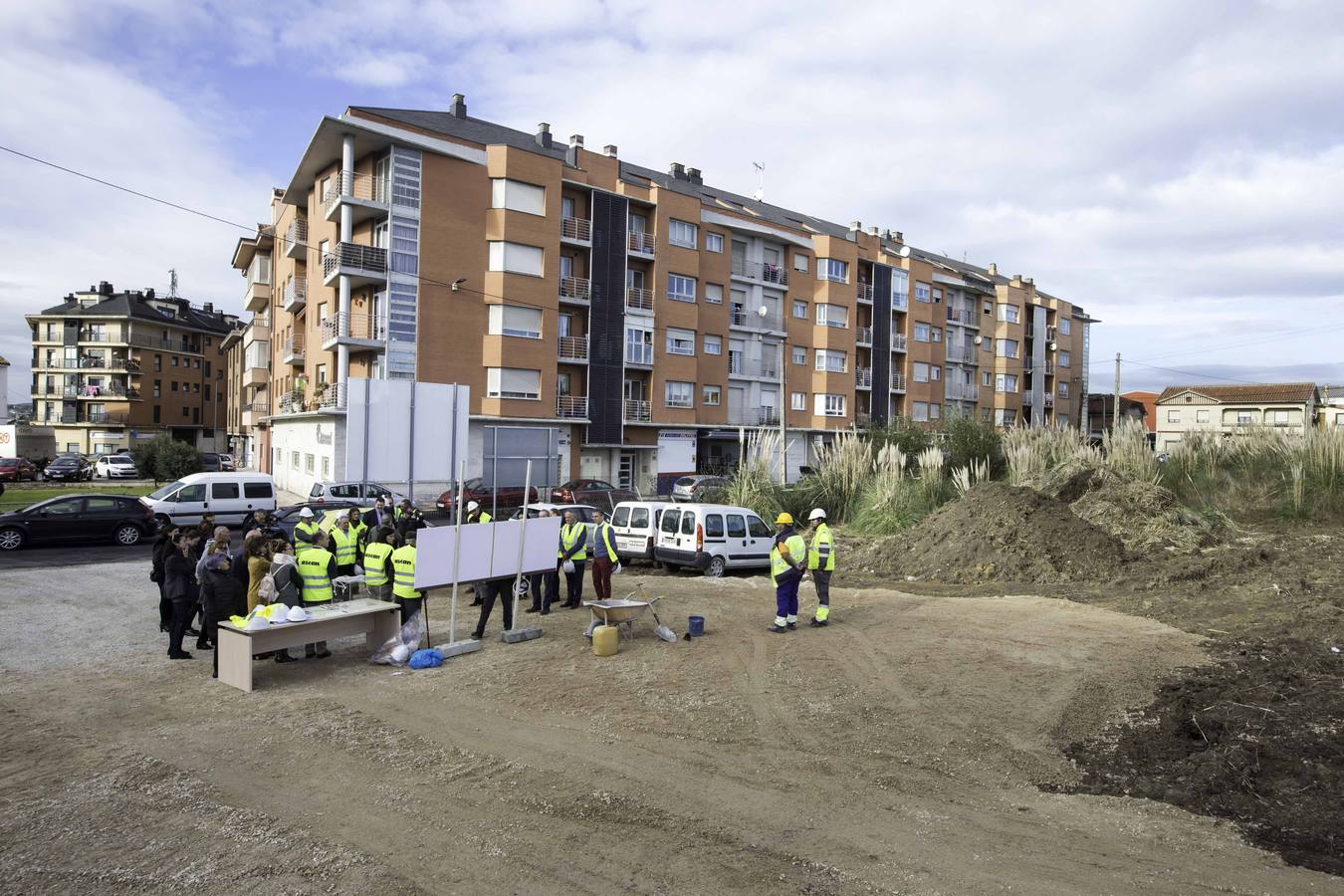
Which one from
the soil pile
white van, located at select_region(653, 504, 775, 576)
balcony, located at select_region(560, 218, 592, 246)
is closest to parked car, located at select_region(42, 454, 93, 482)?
balcony, located at select_region(560, 218, 592, 246)

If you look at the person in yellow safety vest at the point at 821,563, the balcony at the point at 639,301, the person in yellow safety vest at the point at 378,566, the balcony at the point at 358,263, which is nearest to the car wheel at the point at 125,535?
the person in yellow safety vest at the point at 378,566

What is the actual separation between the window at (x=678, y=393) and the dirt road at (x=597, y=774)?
32103 millimetres

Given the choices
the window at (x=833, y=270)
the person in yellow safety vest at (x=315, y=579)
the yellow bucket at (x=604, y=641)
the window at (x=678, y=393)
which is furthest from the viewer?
the window at (x=833, y=270)

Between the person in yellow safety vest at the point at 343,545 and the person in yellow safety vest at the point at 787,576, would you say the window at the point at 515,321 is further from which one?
the person in yellow safety vest at the point at 787,576

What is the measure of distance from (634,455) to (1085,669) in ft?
111

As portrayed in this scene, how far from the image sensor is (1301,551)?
1614 centimetres

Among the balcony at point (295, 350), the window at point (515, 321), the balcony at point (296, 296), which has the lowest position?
the balcony at point (295, 350)

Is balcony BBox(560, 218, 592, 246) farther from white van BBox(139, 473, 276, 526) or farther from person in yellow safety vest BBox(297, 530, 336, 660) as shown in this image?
person in yellow safety vest BBox(297, 530, 336, 660)

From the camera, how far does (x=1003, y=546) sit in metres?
16.9

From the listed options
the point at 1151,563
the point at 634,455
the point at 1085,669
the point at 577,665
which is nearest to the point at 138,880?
the point at 577,665

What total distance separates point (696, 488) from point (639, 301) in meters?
15.9

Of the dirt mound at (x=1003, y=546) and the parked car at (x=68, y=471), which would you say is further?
the parked car at (x=68, y=471)

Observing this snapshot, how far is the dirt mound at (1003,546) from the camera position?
16266mm

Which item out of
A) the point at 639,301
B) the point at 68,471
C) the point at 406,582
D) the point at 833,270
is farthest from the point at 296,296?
the point at 406,582
